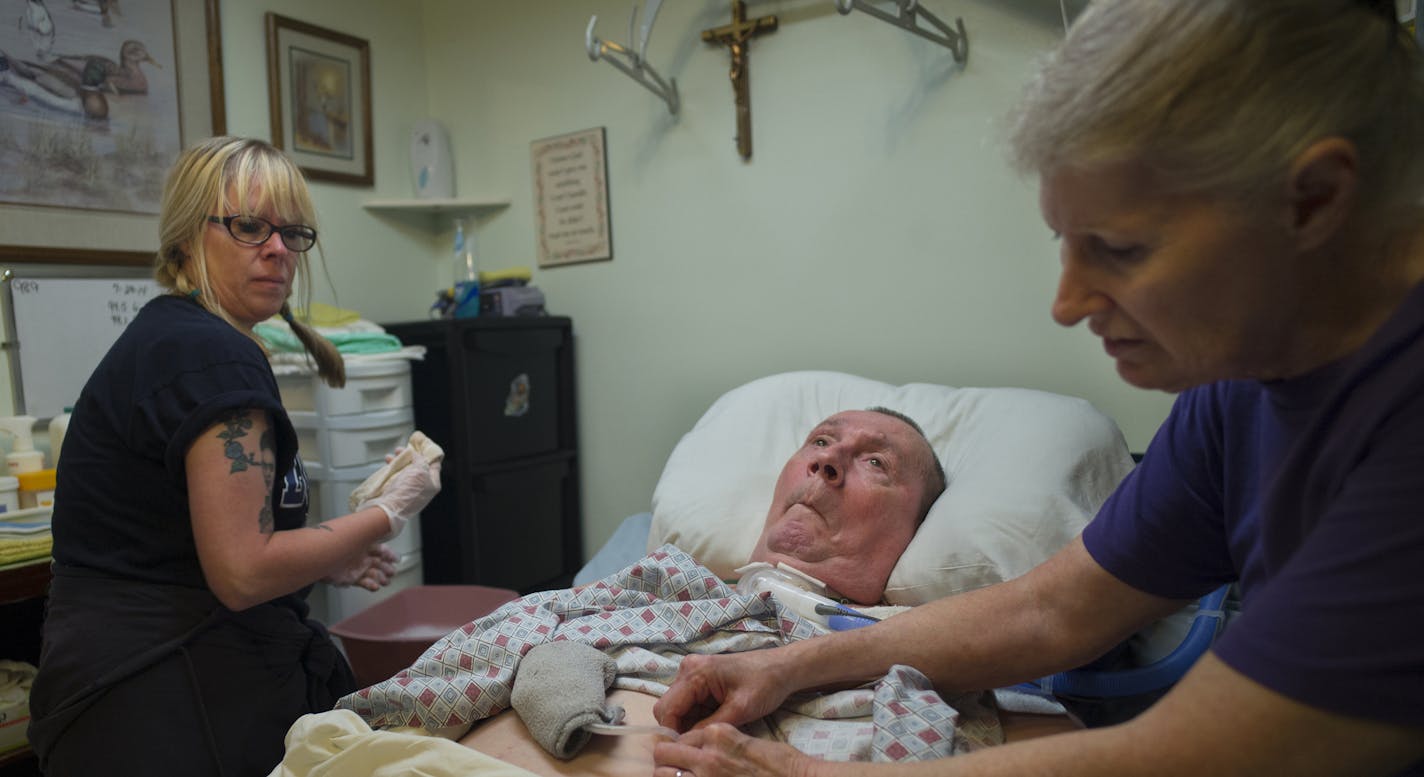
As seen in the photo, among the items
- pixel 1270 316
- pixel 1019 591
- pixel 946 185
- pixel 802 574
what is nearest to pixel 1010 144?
pixel 1270 316

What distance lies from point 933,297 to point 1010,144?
1.54 metres

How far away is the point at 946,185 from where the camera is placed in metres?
2.16

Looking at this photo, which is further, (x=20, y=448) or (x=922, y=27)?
(x=922, y=27)

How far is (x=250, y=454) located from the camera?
120 centimetres

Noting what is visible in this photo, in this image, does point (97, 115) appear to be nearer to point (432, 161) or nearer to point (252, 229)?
point (432, 161)

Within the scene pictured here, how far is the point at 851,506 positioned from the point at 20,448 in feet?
6.21

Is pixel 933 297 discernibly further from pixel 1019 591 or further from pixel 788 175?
pixel 1019 591

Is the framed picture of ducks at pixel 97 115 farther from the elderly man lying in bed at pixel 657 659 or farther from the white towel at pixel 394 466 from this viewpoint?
the elderly man lying in bed at pixel 657 659

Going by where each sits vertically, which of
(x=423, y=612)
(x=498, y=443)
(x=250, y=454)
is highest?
(x=250, y=454)

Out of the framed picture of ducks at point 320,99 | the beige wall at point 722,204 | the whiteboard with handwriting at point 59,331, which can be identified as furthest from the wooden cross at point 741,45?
the whiteboard with handwriting at point 59,331

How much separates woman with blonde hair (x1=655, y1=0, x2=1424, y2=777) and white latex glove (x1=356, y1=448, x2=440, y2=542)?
1.05 meters

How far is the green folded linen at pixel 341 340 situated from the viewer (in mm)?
2201

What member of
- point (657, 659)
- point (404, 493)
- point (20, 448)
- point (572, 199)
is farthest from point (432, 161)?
point (657, 659)

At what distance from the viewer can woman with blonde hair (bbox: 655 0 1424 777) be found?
56cm
